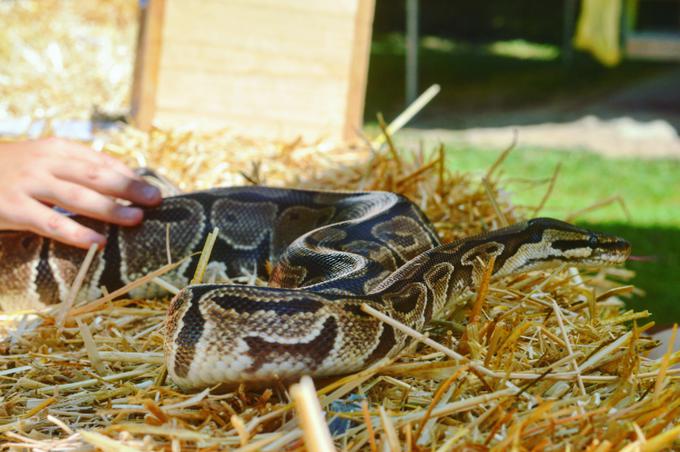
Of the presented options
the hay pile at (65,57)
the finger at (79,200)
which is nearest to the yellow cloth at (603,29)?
the hay pile at (65,57)

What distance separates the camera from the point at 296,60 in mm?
6781

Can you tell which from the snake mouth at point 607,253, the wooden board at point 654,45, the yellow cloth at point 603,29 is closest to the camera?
the snake mouth at point 607,253

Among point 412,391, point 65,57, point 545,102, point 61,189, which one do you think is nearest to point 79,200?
point 61,189

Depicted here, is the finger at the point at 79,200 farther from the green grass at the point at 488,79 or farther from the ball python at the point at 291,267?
the green grass at the point at 488,79

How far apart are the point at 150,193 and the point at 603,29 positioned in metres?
12.4

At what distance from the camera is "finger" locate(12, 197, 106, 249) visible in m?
3.72

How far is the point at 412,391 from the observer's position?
2.47m

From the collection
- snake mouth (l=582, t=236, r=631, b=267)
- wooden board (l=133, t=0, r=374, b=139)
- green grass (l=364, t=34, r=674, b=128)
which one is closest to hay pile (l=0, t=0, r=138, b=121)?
wooden board (l=133, t=0, r=374, b=139)

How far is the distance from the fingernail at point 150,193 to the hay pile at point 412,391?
21.0 inches

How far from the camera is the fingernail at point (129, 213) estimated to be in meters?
3.91

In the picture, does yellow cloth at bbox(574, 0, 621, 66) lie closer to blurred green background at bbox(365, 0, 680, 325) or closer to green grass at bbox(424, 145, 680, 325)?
blurred green background at bbox(365, 0, 680, 325)

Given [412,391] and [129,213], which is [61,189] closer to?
[129,213]

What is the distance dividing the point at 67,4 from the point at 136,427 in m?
12.7

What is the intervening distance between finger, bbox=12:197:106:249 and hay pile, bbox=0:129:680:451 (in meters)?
0.38
